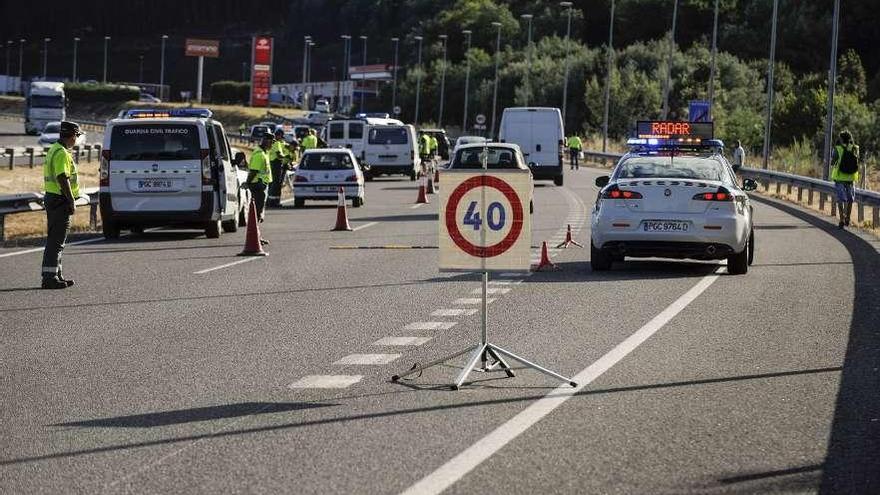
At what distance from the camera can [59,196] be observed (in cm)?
1755

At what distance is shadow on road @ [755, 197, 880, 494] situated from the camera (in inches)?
303

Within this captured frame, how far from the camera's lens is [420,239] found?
85.0 feet

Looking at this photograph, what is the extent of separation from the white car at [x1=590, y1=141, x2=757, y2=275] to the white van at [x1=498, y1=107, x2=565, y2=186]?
30.0 m

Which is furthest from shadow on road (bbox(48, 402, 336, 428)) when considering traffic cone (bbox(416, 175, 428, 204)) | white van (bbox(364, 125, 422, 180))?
white van (bbox(364, 125, 422, 180))

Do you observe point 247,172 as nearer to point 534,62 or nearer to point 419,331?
point 419,331

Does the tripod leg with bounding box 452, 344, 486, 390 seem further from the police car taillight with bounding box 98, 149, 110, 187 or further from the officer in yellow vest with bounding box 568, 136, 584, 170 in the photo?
the officer in yellow vest with bounding box 568, 136, 584, 170

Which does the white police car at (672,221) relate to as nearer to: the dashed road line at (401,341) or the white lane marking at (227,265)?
the white lane marking at (227,265)

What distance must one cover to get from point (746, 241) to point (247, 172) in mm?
11661

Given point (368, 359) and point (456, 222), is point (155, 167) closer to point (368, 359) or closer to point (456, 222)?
point (368, 359)

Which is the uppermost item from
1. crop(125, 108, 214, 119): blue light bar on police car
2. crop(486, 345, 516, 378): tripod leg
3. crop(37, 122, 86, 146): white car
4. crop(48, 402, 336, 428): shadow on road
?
crop(125, 108, 214, 119): blue light bar on police car

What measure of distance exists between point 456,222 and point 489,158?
23024mm

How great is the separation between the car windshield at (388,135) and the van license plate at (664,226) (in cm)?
3620

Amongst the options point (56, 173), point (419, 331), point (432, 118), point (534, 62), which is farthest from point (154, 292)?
point (432, 118)

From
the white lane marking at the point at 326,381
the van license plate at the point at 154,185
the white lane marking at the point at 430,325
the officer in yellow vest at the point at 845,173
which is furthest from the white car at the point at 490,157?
the white lane marking at the point at 326,381
